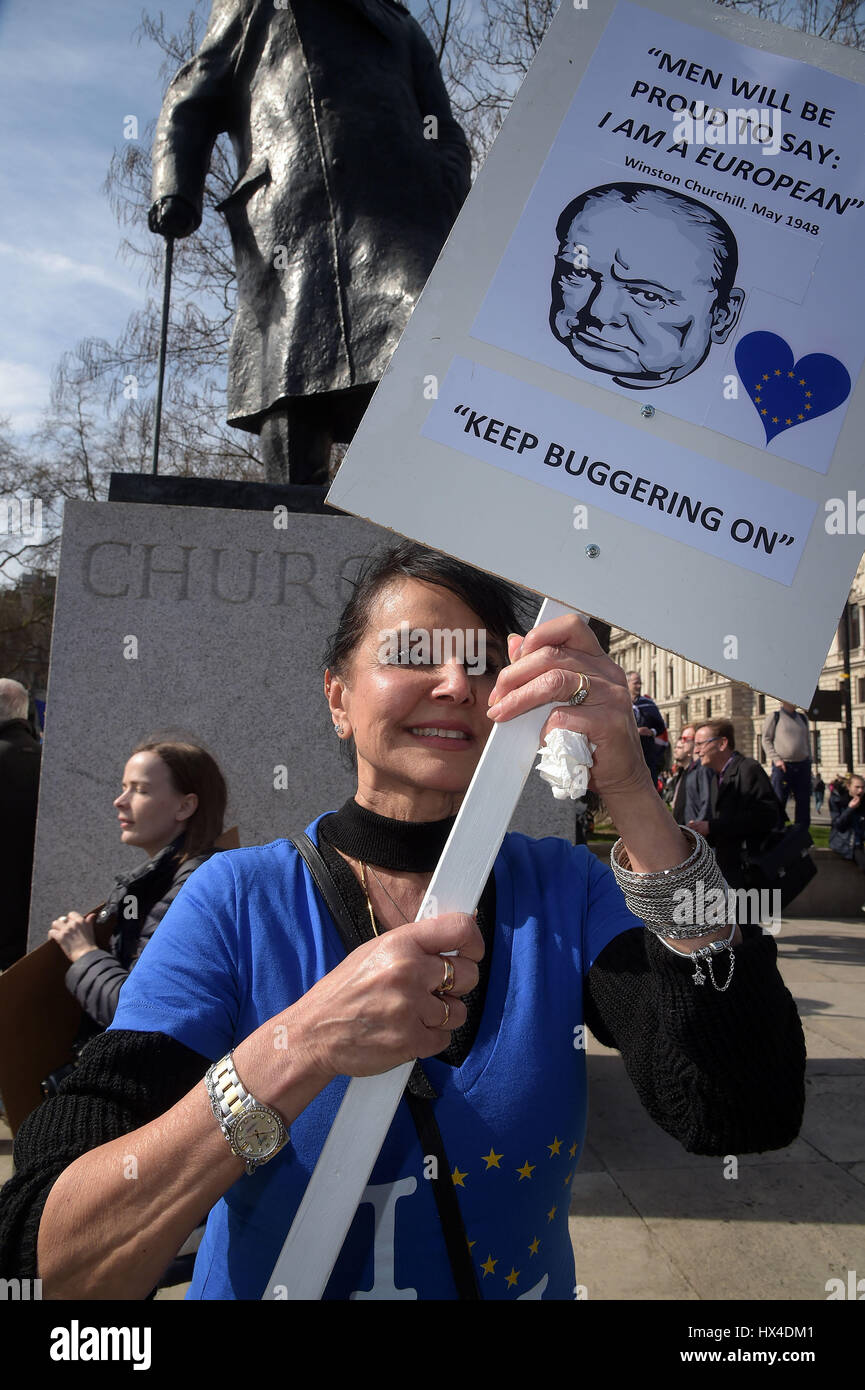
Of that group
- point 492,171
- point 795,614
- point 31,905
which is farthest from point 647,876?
point 31,905

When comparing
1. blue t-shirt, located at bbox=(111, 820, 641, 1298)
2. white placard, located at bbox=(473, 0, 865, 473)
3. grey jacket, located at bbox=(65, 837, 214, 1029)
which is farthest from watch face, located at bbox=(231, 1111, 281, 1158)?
grey jacket, located at bbox=(65, 837, 214, 1029)

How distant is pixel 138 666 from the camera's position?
3.99 metres

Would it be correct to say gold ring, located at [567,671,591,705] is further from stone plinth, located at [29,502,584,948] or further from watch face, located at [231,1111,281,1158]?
stone plinth, located at [29,502,584,948]

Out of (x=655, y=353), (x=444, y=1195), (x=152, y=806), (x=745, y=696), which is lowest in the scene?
(x=444, y=1195)

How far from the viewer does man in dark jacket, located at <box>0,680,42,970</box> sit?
4023 millimetres

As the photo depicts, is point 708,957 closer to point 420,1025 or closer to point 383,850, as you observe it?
point 420,1025

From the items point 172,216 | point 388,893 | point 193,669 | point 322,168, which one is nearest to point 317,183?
point 322,168

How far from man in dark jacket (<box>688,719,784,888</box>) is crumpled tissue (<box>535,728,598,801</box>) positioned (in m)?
5.68

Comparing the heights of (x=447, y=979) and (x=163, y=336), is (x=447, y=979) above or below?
below

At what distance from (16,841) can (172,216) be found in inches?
115

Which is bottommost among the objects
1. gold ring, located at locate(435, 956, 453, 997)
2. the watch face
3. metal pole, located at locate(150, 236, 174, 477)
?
the watch face

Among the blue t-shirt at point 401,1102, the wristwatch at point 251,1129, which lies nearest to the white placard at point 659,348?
the blue t-shirt at point 401,1102

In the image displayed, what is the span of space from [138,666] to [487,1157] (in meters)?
3.03

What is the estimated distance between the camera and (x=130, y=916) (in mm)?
2600
